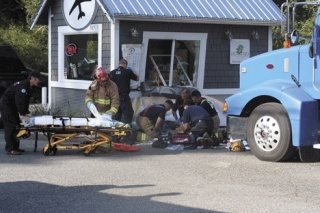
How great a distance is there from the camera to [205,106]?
45.0 feet

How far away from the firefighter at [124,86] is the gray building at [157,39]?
1.39 metres

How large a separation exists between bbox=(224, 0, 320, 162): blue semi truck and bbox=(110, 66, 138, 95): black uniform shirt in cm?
331

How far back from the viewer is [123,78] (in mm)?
14211

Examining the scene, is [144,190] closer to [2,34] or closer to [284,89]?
[284,89]

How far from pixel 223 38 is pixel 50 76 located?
499 cm

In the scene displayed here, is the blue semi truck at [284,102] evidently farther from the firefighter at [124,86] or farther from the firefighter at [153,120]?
the firefighter at [124,86]

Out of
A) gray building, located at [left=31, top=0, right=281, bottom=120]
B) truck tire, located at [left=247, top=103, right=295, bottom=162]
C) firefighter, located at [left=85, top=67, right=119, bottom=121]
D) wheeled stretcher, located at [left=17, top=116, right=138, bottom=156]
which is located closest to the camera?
truck tire, located at [left=247, top=103, right=295, bottom=162]

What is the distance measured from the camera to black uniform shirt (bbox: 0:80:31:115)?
11242mm

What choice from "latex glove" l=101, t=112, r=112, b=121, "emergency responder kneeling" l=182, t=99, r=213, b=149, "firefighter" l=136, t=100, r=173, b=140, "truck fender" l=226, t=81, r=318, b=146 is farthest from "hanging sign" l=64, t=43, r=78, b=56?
"truck fender" l=226, t=81, r=318, b=146

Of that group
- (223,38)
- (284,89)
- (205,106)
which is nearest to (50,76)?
(223,38)

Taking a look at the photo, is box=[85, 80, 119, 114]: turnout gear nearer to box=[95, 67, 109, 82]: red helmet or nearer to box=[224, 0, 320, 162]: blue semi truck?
box=[95, 67, 109, 82]: red helmet

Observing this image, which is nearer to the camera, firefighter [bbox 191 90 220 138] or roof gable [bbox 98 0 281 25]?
firefighter [bbox 191 90 220 138]

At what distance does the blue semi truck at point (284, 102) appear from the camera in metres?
10.1

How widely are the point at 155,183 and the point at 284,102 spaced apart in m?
2.77
